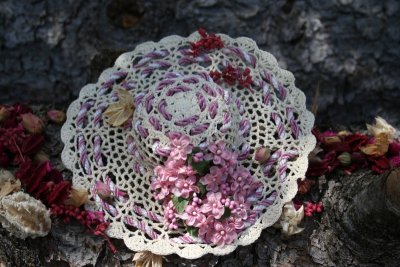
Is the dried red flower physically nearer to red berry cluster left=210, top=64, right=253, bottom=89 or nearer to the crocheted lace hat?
the crocheted lace hat

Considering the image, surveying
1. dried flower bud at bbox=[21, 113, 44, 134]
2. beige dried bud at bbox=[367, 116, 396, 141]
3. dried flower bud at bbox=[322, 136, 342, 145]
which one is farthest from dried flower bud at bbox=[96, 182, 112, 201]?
beige dried bud at bbox=[367, 116, 396, 141]

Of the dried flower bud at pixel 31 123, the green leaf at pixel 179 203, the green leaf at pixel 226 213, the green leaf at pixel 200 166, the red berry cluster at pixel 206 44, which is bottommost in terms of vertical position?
the green leaf at pixel 226 213

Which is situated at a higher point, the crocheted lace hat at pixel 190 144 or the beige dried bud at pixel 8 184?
the crocheted lace hat at pixel 190 144

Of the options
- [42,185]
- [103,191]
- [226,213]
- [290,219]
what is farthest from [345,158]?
[42,185]

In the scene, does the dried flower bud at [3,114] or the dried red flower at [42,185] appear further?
the dried flower bud at [3,114]

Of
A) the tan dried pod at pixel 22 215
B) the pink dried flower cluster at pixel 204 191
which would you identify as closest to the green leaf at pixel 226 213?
the pink dried flower cluster at pixel 204 191

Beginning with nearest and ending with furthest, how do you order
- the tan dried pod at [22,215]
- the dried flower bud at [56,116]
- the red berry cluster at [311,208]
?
the tan dried pod at [22,215]
the red berry cluster at [311,208]
the dried flower bud at [56,116]

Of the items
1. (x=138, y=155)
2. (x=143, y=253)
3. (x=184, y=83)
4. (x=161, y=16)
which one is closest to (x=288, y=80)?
(x=184, y=83)

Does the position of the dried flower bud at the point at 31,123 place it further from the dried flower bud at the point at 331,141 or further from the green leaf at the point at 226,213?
the dried flower bud at the point at 331,141
